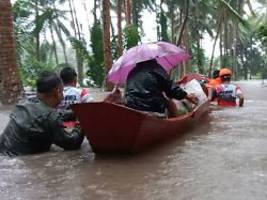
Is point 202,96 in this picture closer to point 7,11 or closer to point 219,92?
point 219,92

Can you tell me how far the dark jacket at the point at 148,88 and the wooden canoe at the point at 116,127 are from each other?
0.39 meters

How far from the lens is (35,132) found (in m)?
5.89

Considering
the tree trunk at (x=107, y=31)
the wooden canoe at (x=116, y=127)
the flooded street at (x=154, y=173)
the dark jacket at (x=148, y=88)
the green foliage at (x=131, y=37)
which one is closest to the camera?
the flooded street at (x=154, y=173)

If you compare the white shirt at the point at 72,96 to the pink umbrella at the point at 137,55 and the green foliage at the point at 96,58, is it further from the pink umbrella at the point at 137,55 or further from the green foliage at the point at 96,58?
the green foliage at the point at 96,58

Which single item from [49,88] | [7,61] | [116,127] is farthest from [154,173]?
[7,61]

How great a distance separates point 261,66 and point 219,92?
210 feet

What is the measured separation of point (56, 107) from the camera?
20.5 feet

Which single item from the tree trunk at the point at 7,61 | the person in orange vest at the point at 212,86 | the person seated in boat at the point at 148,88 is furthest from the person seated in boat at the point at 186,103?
the tree trunk at the point at 7,61

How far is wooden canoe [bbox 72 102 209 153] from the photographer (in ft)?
18.1

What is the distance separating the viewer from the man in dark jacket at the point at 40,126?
5.85 meters


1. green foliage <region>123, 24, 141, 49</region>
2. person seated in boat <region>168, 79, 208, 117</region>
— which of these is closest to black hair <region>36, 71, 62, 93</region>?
person seated in boat <region>168, 79, 208, 117</region>

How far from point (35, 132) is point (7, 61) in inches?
296

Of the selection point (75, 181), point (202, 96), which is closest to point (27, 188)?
point (75, 181)

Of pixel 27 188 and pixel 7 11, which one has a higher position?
pixel 7 11
